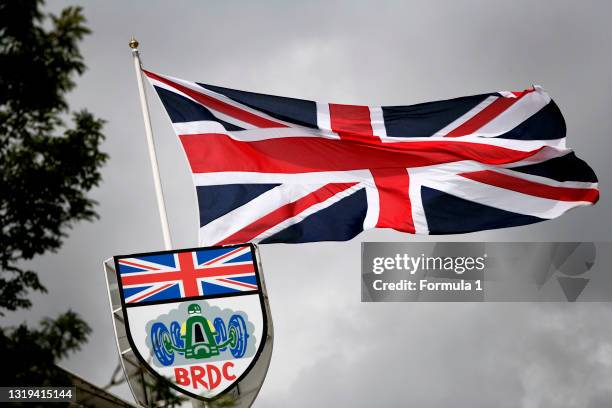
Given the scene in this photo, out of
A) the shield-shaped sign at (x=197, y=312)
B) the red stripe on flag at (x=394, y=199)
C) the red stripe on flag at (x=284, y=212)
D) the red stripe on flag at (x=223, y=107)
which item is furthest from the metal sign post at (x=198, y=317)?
the red stripe on flag at (x=223, y=107)

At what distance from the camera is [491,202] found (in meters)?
25.4

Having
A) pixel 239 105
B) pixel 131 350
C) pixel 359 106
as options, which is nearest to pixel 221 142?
pixel 239 105

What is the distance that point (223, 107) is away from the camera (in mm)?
25141

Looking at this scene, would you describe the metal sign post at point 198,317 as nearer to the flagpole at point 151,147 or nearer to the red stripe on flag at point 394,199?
the flagpole at point 151,147

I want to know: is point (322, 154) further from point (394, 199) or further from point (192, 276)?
point (192, 276)

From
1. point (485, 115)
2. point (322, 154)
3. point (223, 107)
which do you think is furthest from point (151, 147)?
point (485, 115)

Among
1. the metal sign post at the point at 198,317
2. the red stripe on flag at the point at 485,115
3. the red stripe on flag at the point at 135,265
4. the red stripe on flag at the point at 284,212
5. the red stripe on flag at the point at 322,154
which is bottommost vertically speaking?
the metal sign post at the point at 198,317

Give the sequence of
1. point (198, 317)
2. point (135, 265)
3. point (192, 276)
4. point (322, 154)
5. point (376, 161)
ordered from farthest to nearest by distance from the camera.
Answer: point (376, 161), point (322, 154), point (135, 265), point (192, 276), point (198, 317)

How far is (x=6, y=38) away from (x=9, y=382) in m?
3.65

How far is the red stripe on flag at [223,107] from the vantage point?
24.9m

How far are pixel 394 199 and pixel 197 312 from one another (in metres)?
5.52

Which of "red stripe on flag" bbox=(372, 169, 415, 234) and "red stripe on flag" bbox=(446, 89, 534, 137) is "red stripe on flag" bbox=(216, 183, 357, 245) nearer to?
"red stripe on flag" bbox=(372, 169, 415, 234)

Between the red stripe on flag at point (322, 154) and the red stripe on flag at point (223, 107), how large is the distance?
437 mm

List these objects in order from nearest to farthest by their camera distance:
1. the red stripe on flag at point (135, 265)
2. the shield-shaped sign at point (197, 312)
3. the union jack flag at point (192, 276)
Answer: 1. the shield-shaped sign at point (197, 312)
2. the union jack flag at point (192, 276)
3. the red stripe on flag at point (135, 265)
